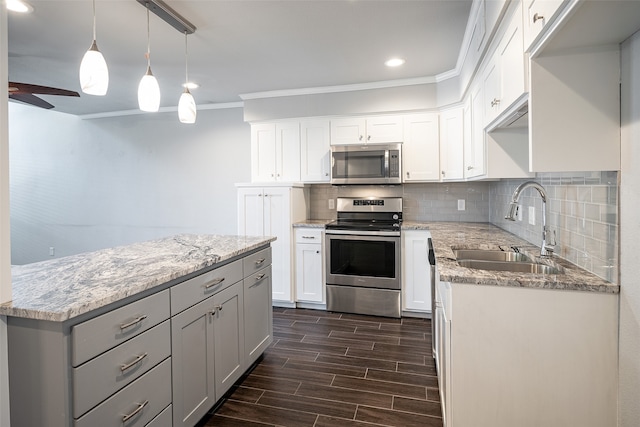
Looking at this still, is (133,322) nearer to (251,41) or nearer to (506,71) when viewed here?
(506,71)

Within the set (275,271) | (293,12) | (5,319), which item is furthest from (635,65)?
(275,271)

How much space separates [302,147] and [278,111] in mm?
521

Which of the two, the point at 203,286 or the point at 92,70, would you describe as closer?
the point at 92,70

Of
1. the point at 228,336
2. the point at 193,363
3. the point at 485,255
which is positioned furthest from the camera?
the point at 485,255

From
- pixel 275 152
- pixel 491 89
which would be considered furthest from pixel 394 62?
pixel 275 152

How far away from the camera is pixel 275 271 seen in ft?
12.7

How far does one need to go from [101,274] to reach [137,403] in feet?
1.89

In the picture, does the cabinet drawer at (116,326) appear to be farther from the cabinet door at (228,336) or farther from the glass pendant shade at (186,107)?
the glass pendant shade at (186,107)

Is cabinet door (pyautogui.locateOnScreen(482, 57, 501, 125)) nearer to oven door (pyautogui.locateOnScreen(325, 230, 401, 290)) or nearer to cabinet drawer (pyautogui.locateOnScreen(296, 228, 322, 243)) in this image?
oven door (pyautogui.locateOnScreen(325, 230, 401, 290))

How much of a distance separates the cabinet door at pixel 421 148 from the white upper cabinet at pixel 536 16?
2341mm

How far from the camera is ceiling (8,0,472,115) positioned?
228 cm

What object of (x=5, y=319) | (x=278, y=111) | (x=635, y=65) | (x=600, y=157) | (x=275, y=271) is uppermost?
(x=278, y=111)

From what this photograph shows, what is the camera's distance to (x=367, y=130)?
3865 mm

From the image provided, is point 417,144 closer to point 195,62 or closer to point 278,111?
point 278,111
